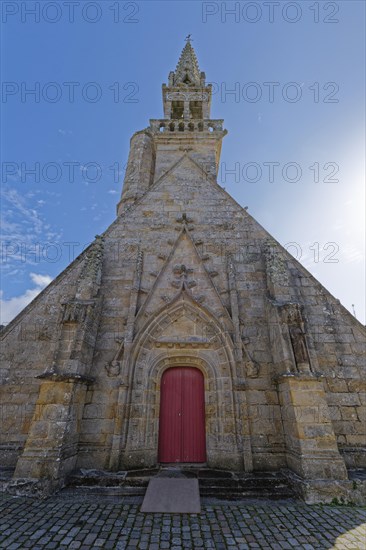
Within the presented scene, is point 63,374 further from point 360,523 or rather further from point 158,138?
point 158,138

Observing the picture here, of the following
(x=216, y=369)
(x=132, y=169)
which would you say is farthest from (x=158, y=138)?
(x=216, y=369)

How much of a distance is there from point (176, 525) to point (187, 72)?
19625 mm

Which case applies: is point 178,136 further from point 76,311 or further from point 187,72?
point 76,311

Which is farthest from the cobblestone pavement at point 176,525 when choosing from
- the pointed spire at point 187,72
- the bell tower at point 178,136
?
the pointed spire at point 187,72

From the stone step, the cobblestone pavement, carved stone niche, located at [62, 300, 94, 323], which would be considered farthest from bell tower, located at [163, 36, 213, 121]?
the cobblestone pavement

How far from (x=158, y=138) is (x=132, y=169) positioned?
284cm

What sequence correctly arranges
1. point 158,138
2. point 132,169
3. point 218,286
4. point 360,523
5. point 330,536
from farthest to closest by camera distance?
point 132,169 < point 158,138 < point 218,286 < point 360,523 < point 330,536

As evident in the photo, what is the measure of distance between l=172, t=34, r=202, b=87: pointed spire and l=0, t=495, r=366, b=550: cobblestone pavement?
1740 cm

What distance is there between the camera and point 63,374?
16.5 feet

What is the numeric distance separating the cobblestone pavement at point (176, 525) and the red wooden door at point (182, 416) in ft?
4.78

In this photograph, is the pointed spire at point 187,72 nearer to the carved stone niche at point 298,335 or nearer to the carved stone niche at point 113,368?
the carved stone niche at point 298,335

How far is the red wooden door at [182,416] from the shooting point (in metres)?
5.49

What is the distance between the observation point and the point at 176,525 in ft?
11.3

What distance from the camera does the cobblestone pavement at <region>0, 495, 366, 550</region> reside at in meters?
3.08
